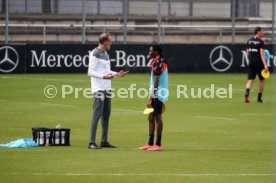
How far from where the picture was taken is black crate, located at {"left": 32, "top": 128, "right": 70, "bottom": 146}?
649 inches

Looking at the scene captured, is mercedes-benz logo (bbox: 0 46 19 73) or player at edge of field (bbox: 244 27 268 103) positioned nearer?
player at edge of field (bbox: 244 27 268 103)

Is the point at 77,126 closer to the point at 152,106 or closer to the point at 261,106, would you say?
the point at 152,106

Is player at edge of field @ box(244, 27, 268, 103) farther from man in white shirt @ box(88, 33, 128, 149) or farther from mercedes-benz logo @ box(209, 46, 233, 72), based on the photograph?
mercedes-benz logo @ box(209, 46, 233, 72)

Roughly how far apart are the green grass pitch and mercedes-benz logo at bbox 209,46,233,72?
722 centimetres

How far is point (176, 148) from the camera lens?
16766 mm

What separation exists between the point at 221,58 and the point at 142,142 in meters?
21.3

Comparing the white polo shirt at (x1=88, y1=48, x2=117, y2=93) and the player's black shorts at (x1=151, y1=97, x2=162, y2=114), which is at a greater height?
the white polo shirt at (x1=88, y1=48, x2=117, y2=93)

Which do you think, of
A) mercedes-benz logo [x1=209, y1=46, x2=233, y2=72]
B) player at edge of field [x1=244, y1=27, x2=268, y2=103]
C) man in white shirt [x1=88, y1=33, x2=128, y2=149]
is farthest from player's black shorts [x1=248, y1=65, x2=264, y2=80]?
mercedes-benz logo [x1=209, y1=46, x2=233, y2=72]

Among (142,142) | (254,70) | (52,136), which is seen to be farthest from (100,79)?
(254,70)

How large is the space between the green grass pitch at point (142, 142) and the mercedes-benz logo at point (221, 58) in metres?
7.22

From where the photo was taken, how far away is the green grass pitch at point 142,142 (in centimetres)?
1351

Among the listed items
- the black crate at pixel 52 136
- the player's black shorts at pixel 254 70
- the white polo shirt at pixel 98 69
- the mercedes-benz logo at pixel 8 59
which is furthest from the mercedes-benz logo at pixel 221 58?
the white polo shirt at pixel 98 69

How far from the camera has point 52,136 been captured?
16609 millimetres

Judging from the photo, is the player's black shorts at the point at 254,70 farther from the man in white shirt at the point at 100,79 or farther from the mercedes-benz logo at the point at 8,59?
the mercedes-benz logo at the point at 8,59
